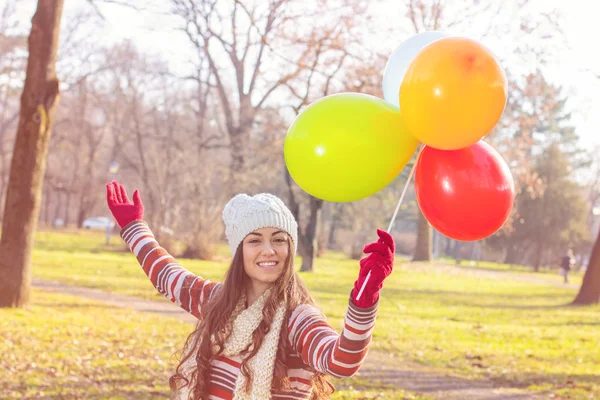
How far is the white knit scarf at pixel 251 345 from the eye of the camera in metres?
2.48

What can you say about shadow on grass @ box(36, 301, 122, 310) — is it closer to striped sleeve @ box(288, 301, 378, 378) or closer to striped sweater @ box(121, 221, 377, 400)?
striped sweater @ box(121, 221, 377, 400)

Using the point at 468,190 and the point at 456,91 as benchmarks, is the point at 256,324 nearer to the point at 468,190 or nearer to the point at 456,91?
the point at 468,190

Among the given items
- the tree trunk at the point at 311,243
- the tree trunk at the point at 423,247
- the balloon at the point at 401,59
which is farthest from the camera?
the tree trunk at the point at 423,247

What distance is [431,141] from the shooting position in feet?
9.34

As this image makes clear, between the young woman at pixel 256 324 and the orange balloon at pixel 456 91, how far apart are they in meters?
0.74

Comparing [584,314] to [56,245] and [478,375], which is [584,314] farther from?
[56,245]

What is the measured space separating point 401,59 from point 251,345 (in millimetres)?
1778

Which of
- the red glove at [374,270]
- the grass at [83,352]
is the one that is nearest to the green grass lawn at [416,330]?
the grass at [83,352]

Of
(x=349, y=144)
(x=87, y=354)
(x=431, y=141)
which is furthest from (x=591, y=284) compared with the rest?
(x=349, y=144)

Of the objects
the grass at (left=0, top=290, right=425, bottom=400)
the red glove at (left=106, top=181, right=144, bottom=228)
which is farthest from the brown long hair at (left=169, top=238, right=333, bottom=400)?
the grass at (left=0, top=290, right=425, bottom=400)

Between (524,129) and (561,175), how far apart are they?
16.7 m

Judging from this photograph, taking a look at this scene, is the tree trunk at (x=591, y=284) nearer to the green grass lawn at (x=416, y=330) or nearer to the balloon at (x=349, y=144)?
the green grass lawn at (x=416, y=330)

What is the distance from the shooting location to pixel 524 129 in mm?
23906

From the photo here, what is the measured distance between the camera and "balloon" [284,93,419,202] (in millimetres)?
2914
